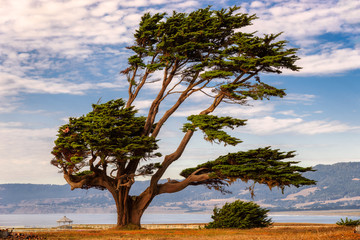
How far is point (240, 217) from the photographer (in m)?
28.8

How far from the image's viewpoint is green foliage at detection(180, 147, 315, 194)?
28594 mm

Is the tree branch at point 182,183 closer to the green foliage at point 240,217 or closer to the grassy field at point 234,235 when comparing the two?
the green foliage at point 240,217

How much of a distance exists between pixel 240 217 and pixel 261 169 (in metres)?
3.36

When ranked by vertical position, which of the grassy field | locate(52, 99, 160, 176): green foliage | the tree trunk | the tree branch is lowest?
the grassy field

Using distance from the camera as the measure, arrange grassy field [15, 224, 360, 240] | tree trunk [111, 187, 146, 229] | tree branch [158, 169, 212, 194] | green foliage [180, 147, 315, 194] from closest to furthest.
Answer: grassy field [15, 224, 360, 240] → green foliage [180, 147, 315, 194] → tree branch [158, 169, 212, 194] → tree trunk [111, 187, 146, 229]

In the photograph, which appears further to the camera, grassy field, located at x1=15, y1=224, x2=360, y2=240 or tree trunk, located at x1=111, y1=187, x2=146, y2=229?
tree trunk, located at x1=111, y1=187, x2=146, y2=229

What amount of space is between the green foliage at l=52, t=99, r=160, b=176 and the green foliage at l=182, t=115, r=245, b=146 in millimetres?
3414

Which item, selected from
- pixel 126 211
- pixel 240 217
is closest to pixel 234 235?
pixel 240 217

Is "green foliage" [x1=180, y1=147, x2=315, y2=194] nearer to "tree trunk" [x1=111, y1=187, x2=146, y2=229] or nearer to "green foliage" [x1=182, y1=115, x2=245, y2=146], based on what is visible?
"green foliage" [x1=182, y1=115, x2=245, y2=146]

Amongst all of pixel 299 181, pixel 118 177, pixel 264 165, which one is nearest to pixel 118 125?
pixel 118 177

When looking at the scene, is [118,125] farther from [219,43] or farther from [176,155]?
[219,43]

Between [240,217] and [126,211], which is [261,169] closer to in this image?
[240,217]

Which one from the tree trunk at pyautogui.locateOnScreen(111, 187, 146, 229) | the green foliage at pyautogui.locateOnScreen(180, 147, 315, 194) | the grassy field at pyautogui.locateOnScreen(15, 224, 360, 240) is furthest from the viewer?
the tree trunk at pyautogui.locateOnScreen(111, 187, 146, 229)

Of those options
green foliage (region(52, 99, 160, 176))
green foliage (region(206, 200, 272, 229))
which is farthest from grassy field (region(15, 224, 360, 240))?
green foliage (region(52, 99, 160, 176))
